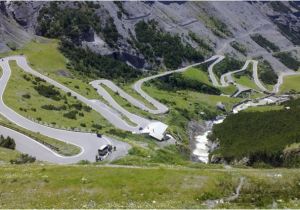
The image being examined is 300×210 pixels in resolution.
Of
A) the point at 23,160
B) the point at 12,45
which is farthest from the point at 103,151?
the point at 12,45

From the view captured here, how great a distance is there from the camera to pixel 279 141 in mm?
87562

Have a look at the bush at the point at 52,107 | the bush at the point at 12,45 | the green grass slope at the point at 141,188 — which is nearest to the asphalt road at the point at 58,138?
the bush at the point at 52,107

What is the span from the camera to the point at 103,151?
82.8m

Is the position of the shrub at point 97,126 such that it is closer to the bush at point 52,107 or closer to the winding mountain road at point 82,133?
the winding mountain road at point 82,133

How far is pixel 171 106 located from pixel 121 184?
336 ft

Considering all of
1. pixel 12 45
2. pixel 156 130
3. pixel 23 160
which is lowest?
pixel 23 160

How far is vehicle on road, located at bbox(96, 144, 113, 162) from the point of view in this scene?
262 feet

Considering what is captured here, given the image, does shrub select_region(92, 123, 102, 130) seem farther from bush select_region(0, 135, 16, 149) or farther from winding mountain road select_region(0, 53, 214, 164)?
bush select_region(0, 135, 16, 149)

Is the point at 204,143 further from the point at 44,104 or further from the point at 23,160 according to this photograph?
the point at 23,160

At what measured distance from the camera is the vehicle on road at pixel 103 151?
79.8m

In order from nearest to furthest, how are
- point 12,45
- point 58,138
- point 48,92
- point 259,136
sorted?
point 58,138 < point 259,136 < point 48,92 < point 12,45

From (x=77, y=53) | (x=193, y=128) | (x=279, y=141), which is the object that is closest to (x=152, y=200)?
(x=279, y=141)

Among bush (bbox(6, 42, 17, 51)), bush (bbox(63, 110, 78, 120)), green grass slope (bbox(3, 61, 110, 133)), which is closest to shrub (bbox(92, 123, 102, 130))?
green grass slope (bbox(3, 61, 110, 133))

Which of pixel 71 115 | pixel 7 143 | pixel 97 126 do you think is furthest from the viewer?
pixel 71 115
